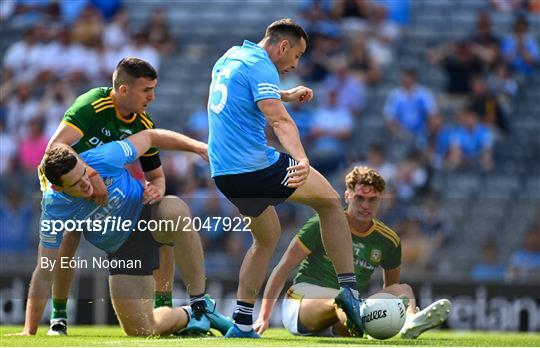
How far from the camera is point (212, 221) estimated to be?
1148 cm

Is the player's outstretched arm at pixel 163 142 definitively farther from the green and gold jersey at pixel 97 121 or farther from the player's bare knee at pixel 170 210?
the player's bare knee at pixel 170 210

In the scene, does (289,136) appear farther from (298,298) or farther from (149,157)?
(298,298)

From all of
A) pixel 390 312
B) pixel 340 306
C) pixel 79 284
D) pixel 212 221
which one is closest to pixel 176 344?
pixel 340 306

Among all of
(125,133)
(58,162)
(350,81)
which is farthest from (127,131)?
(350,81)

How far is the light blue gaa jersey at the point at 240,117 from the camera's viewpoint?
24.9 feet

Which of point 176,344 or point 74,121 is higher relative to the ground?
point 74,121

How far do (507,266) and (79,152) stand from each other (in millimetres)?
6455

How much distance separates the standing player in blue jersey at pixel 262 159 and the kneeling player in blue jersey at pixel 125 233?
0.57 meters

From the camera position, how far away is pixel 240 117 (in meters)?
7.66

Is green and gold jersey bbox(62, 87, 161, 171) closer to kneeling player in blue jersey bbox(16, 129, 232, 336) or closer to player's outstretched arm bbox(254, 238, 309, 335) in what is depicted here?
kneeling player in blue jersey bbox(16, 129, 232, 336)

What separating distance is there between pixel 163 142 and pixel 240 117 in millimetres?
884

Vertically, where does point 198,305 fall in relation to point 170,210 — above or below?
below

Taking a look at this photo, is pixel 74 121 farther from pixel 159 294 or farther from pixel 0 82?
pixel 0 82

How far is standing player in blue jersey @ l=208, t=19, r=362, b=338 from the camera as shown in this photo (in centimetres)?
754
